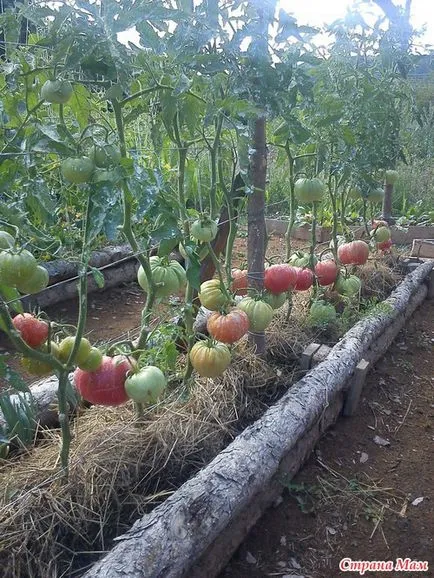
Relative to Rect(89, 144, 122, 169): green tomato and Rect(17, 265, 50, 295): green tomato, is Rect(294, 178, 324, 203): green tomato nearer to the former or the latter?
Rect(89, 144, 122, 169): green tomato

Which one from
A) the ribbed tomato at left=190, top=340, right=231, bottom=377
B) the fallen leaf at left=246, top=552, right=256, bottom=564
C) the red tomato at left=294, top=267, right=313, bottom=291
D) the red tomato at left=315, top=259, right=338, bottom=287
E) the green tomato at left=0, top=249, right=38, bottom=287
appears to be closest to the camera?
the green tomato at left=0, top=249, right=38, bottom=287

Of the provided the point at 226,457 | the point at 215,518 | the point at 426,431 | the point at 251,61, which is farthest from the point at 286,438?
the point at 251,61

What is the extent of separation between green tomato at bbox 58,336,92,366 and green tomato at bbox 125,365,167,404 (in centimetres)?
16

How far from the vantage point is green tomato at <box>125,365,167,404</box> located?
5.16ft

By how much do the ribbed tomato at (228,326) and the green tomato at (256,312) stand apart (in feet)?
0.48

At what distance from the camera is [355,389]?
2496 mm

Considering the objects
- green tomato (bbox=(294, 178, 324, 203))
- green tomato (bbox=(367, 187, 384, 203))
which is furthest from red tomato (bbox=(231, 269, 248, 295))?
green tomato (bbox=(367, 187, 384, 203))

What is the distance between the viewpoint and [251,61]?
168 cm

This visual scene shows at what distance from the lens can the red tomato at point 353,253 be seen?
3287 mm

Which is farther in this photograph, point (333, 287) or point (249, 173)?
point (333, 287)

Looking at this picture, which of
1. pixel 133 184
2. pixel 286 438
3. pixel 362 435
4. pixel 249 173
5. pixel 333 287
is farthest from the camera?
pixel 333 287

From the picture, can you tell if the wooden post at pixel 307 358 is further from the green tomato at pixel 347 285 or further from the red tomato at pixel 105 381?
the red tomato at pixel 105 381

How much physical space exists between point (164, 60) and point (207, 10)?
0.72 ft

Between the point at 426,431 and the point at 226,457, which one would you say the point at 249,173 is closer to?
the point at 226,457
